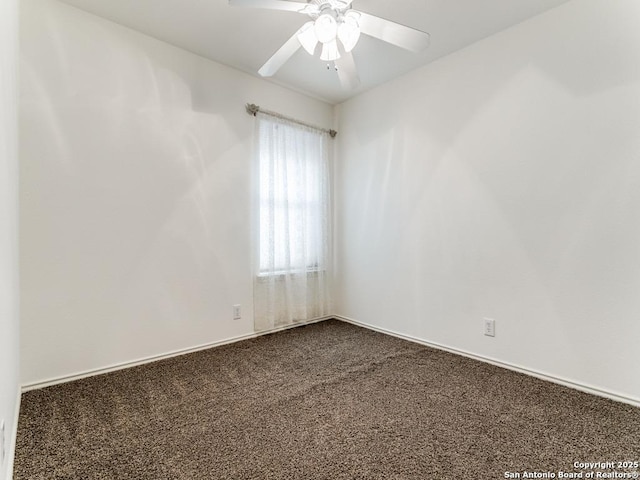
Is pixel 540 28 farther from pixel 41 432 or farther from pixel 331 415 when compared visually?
pixel 41 432

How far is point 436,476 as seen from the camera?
1370 mm

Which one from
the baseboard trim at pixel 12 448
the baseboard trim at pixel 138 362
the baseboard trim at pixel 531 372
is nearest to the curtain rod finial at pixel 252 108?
the baseboard trim at pixel 138 362

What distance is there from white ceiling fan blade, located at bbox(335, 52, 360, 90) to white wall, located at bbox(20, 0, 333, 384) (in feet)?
4.21

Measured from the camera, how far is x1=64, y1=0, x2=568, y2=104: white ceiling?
226 cm

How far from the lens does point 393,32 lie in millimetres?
1812

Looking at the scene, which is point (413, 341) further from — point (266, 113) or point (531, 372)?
point (266, 113)

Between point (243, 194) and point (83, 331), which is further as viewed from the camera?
point (243, 194)

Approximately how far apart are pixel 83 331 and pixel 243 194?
1664 millimetres

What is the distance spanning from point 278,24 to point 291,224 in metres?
1.80

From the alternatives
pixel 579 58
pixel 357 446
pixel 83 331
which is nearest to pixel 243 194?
pixel 83 331

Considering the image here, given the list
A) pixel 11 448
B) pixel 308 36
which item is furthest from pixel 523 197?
pixel 11 448

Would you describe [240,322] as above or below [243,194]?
below

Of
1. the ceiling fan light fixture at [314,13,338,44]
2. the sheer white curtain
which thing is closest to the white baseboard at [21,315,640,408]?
the sheer white curtain

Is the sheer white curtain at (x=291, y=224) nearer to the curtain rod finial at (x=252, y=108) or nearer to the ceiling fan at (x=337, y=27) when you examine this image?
the curtain rod finial at (x=252, y=108)
